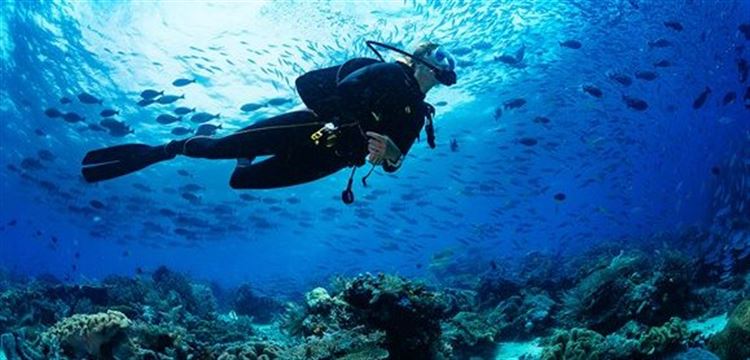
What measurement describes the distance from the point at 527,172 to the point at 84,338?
4375cm

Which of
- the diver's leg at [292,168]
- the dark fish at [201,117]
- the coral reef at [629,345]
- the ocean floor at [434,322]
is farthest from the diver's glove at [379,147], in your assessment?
the dark fish at [201,117]

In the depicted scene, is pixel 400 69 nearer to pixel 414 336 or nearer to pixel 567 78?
pixel 414 336

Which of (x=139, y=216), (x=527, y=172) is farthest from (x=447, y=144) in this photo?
(x=139, y=216)

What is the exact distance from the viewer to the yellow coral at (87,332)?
4.59 m

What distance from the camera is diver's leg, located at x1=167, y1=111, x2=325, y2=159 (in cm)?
520

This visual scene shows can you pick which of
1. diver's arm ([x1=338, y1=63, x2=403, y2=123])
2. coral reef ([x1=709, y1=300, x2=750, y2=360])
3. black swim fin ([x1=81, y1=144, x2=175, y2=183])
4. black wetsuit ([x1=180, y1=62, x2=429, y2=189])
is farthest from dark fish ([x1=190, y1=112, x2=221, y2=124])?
coral reef ([x1=709, y1=300, x2=750, y2=360])

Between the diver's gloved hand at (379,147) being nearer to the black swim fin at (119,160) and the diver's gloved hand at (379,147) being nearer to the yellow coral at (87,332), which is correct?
the black swim fin at (119,160)

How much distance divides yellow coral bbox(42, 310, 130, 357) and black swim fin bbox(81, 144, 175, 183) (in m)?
1.70

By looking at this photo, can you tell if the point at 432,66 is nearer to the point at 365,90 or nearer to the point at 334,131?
the point at 365,90

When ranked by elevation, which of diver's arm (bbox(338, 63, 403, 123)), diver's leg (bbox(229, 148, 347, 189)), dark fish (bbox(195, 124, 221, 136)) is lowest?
diver's leg (bbox(229, 148, 347, 189))

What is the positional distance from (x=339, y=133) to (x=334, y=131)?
2.3 inches

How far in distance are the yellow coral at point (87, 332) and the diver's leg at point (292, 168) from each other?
196 cm

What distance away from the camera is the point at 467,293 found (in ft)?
35.3

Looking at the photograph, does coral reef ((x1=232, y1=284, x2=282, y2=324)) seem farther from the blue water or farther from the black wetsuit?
the black wetsuit
